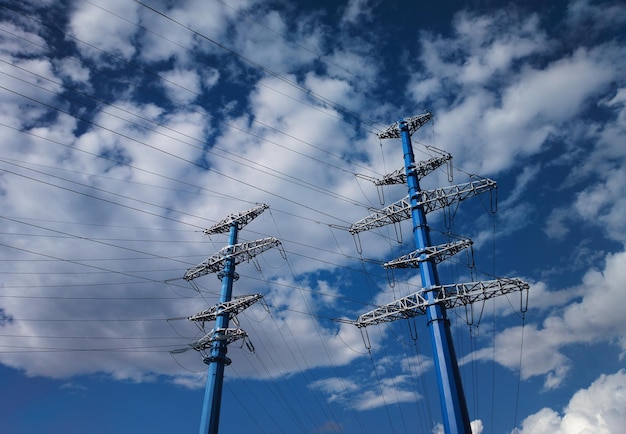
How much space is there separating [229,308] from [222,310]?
70cm

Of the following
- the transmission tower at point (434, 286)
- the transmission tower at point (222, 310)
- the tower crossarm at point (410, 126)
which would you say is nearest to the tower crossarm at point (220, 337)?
the transmission tower at point (222, 310)

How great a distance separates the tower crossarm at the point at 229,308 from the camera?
33.9 meters

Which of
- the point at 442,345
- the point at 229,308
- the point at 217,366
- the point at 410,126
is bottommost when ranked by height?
the point at 442,345

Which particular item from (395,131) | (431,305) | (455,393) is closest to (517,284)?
(431,305)

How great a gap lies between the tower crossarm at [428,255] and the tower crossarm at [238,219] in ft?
50.0

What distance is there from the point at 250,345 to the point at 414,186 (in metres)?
18.3

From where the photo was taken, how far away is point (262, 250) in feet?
118

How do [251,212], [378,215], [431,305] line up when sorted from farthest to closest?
[251,212], [378,215], [431,305]

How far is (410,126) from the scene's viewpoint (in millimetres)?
35656

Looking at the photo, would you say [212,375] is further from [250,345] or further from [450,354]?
[450,354]

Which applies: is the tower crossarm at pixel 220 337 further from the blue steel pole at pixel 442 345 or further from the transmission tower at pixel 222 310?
the blue steel pole at pixel 442 345

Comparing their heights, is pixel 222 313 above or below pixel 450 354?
above

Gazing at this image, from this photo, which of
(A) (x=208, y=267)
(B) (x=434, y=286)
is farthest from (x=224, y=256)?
(B) (x=434, y=286)

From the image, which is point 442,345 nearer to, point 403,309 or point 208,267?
point 403,309
